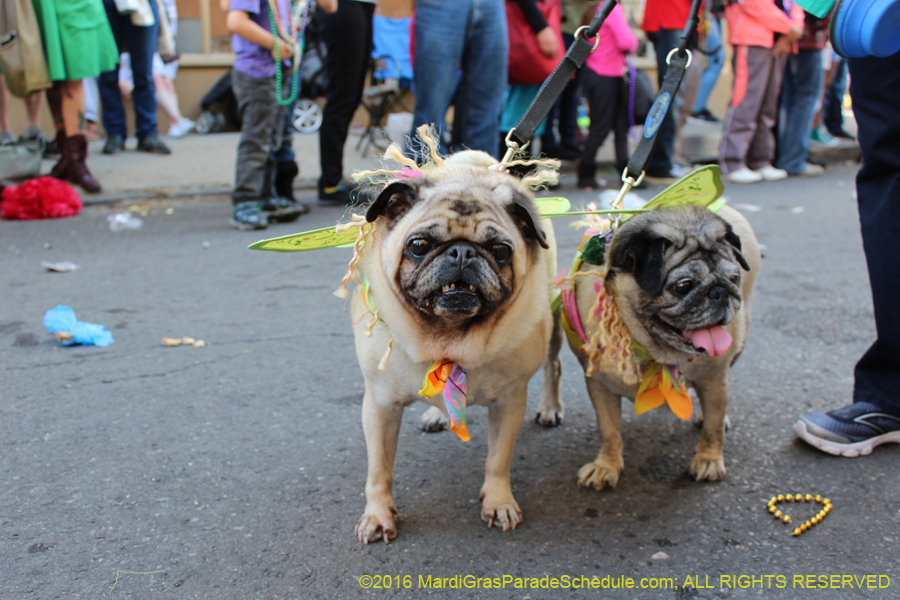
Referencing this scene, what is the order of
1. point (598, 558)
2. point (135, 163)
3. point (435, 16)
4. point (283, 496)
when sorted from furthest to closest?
point (135, 163)
point (435, 16)
point (283, 496)
point (598, 558)

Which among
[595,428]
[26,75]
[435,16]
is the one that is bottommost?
[595,428]

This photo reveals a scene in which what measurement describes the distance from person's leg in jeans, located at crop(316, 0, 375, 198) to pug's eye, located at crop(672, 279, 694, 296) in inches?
184

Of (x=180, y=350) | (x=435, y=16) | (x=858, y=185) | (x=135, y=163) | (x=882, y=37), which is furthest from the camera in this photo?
(x=135, y=163)

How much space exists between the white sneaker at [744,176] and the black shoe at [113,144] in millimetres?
7777

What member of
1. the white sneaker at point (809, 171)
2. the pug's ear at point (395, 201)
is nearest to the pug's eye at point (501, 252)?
the pug's ear at point (395, 201)

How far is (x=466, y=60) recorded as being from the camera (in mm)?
5977

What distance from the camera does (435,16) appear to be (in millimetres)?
5707

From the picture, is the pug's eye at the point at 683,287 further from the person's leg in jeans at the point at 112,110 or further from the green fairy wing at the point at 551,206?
the person's leg in jeans at the point at 112,110

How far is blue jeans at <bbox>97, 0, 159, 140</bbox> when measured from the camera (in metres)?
7.64

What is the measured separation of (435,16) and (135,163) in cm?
445

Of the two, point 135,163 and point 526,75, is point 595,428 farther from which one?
point 135,163

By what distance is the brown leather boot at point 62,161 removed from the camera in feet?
22.0

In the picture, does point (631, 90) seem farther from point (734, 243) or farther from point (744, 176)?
point (734, 243)

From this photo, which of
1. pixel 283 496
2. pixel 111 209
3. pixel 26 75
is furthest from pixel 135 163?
pixel 283 496
